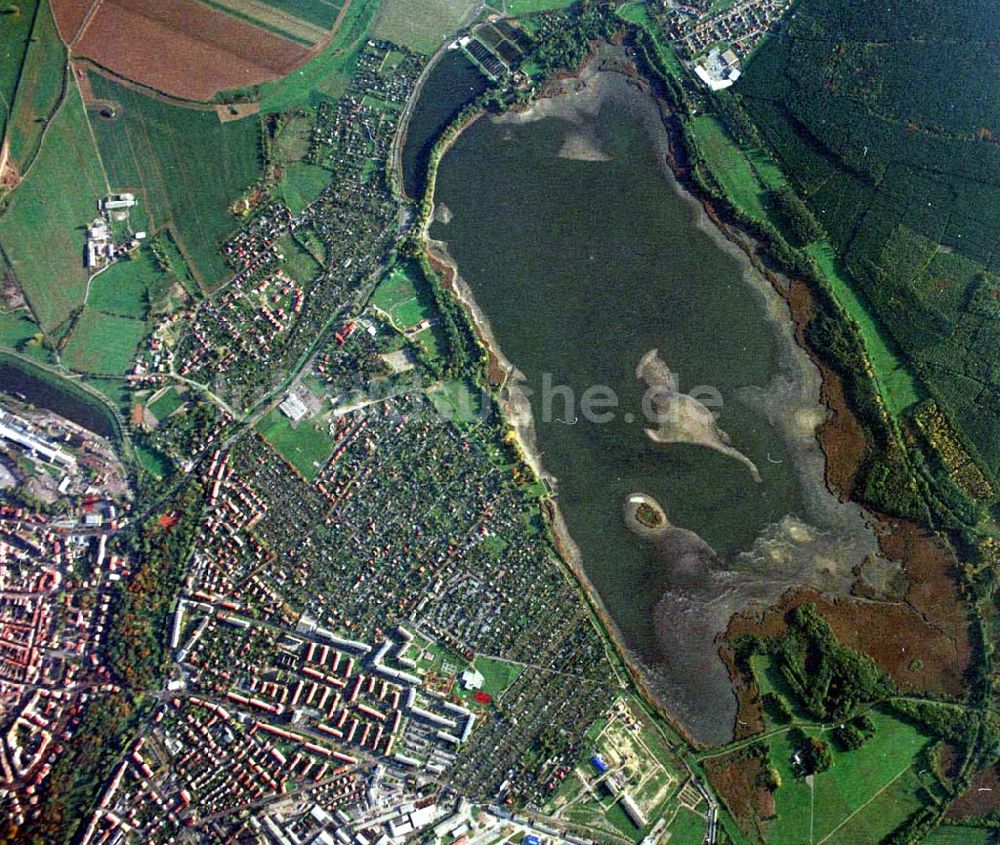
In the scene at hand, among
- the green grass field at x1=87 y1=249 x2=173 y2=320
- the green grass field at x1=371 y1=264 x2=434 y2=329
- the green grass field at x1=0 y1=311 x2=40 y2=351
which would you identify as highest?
the green grass field at x1=371 y1=264 x2=434 y2=329

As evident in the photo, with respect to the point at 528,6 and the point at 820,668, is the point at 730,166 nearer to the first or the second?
the point at 528,6

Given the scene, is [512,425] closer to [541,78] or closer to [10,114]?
[541,78]

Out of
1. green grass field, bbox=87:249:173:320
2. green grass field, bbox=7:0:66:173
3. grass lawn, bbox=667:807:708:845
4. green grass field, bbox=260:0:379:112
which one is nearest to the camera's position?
grass lawn, bbox=667:807:708:845

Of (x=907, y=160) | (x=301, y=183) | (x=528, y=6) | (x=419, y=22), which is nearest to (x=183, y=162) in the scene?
(x=301, y=183)

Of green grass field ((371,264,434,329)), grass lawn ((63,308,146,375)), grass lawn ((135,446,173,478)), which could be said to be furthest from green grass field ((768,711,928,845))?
grass lawn ((63,308,146,375))

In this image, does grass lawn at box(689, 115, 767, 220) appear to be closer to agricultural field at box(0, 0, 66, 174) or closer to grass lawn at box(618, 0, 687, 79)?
grass lawn at box(618, 0, 687, 79)

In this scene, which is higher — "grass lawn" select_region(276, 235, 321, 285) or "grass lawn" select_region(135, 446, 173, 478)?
"grass lawn" select_region(276, 235, 321, 285)
